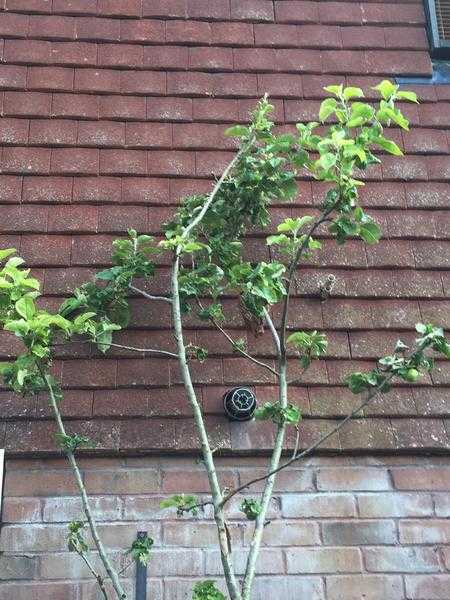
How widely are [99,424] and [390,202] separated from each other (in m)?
1.61

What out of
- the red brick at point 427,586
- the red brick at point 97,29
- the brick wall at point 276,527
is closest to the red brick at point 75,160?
the red brick at point 97,29

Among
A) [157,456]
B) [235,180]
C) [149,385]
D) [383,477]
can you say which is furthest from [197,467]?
[235,180]

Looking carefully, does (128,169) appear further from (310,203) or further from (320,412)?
(320,412)

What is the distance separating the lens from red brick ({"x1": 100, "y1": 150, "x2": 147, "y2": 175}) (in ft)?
10.4

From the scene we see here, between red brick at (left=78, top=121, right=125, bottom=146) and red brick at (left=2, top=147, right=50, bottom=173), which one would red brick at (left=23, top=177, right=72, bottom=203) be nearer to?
red brick at (left=2, top=147, right=50, bottom=173)

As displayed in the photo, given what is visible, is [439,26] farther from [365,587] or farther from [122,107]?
[365,587]

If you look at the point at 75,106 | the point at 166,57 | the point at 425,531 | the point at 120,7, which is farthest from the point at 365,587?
the point at 120,7

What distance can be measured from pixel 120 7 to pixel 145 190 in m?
1.05

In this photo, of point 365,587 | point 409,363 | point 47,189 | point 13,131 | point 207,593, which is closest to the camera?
point 207,593

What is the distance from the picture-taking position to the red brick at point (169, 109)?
330cm

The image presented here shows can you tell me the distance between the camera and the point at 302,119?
11.1 ft

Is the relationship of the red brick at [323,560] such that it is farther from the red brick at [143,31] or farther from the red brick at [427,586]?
the red brick at [143,31]

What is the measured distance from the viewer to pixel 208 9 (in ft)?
11.7

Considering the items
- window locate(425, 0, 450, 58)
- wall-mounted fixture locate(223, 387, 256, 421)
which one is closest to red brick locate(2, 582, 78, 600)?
wall-mounted fixture locate(223, 387, 256, 421)
